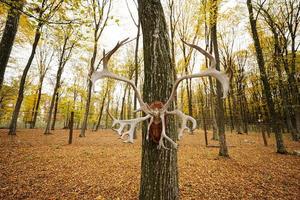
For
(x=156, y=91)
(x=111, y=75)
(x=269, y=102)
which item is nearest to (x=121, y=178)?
(x=156, y=91)

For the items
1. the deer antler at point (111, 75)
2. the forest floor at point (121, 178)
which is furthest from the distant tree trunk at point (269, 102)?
the deer antler at point (111, 75)

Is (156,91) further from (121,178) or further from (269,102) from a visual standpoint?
(269,102)

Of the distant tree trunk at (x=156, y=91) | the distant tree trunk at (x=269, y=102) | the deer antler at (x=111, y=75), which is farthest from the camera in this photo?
the distant tree trunk at (x=269, y=102)

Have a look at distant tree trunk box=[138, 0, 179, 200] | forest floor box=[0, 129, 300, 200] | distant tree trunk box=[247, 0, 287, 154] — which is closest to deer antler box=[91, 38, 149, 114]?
distant tree trunk box=[138, 0, 179, 200]

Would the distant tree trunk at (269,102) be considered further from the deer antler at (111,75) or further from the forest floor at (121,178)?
the deer antler at (111,75)

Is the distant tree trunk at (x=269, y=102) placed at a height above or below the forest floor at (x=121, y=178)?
above

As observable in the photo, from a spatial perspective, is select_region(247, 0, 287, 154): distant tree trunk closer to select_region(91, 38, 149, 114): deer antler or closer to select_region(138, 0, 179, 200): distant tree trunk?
select_region(138, 0, 179, 200): distant tree trunk

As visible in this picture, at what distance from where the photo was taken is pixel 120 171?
6.10 m

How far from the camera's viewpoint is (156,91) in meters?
2.20

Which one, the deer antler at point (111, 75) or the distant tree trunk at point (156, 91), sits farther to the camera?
the distant tree trunk at point (156, 91)

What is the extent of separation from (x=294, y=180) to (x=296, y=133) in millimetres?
13421

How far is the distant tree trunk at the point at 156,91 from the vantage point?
2.17 m

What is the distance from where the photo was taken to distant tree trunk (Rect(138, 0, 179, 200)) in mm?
2172

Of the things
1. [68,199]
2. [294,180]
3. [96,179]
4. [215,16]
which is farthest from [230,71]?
[215,16]
